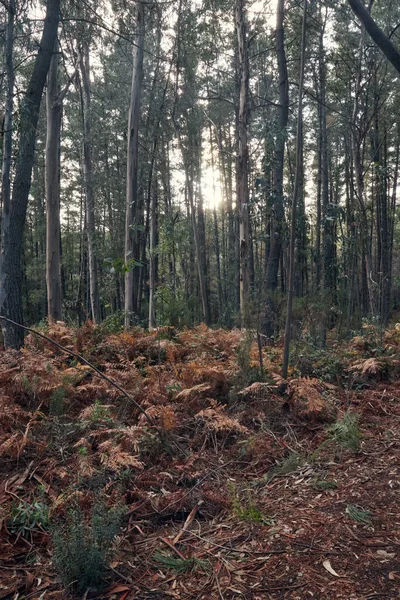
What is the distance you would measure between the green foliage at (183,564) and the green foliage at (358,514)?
98 centimetres

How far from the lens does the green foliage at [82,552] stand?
2283mm

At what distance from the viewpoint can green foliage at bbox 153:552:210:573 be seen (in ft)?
8.17

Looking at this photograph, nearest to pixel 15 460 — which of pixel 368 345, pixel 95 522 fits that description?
pixel 95 522

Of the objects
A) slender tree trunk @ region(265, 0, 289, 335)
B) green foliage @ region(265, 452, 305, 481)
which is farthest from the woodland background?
green foliage @ region(265, 452, 305, 481)

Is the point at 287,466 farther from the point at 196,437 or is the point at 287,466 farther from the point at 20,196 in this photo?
the point at 20,196

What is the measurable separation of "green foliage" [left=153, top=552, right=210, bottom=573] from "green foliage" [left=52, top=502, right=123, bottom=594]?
31cm

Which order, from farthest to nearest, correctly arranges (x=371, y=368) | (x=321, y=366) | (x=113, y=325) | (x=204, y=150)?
1. (x=204, y=150)
2. (x=113, y=325)
3. (x=321, y=366)
4. (x=371, y=368)

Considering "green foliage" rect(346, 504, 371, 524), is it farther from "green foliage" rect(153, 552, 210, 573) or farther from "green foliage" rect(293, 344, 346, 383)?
"green foliage" rect(293, 344, 346, 383)

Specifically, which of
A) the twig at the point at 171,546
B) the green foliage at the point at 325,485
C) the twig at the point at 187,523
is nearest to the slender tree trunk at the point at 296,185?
the green foliage at the point at 325,485

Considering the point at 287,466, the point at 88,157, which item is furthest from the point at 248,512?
the point at 88,157

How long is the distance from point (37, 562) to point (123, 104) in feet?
65.7

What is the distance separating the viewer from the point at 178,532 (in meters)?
2.88

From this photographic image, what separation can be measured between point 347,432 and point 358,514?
52.3 inches

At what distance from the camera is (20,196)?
22.9 feet
